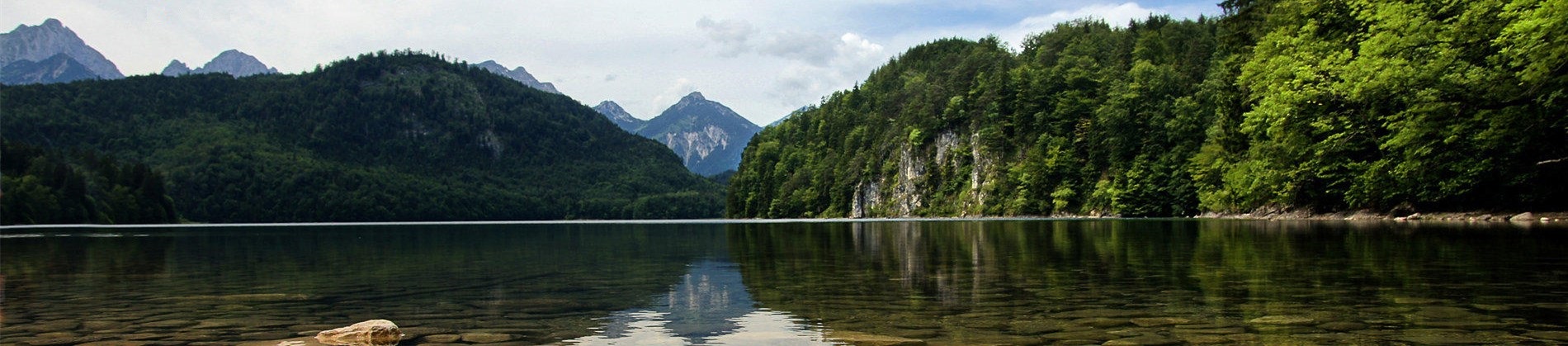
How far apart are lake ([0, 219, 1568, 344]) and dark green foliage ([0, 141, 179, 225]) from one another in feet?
433

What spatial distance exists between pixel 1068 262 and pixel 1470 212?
38.8m

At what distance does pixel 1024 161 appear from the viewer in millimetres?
143000

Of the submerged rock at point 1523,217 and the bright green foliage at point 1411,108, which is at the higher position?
the bright green foliage at point 1411,108

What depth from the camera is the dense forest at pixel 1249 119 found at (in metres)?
41.5

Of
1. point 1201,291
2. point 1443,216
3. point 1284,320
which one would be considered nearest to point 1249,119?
point 1443,216

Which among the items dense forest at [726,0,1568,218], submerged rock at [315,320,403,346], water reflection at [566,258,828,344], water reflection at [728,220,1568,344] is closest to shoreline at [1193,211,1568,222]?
dense forest at [726,0,1568,218]

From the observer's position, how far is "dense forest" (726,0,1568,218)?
136 ft

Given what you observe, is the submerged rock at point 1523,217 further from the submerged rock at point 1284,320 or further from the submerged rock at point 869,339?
the submerged rock at point 869,339

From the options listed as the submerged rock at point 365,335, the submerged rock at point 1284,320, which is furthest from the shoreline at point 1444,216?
the submerged rock at point 365,335

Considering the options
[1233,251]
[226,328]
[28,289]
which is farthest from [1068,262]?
[28,289]

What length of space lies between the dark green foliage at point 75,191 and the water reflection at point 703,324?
156m

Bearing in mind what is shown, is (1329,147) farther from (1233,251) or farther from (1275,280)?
(1275,280)

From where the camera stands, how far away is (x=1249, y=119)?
60250 millimetres

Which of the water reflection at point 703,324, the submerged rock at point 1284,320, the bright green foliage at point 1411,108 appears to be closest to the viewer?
the submerged rock at point 1284,320
